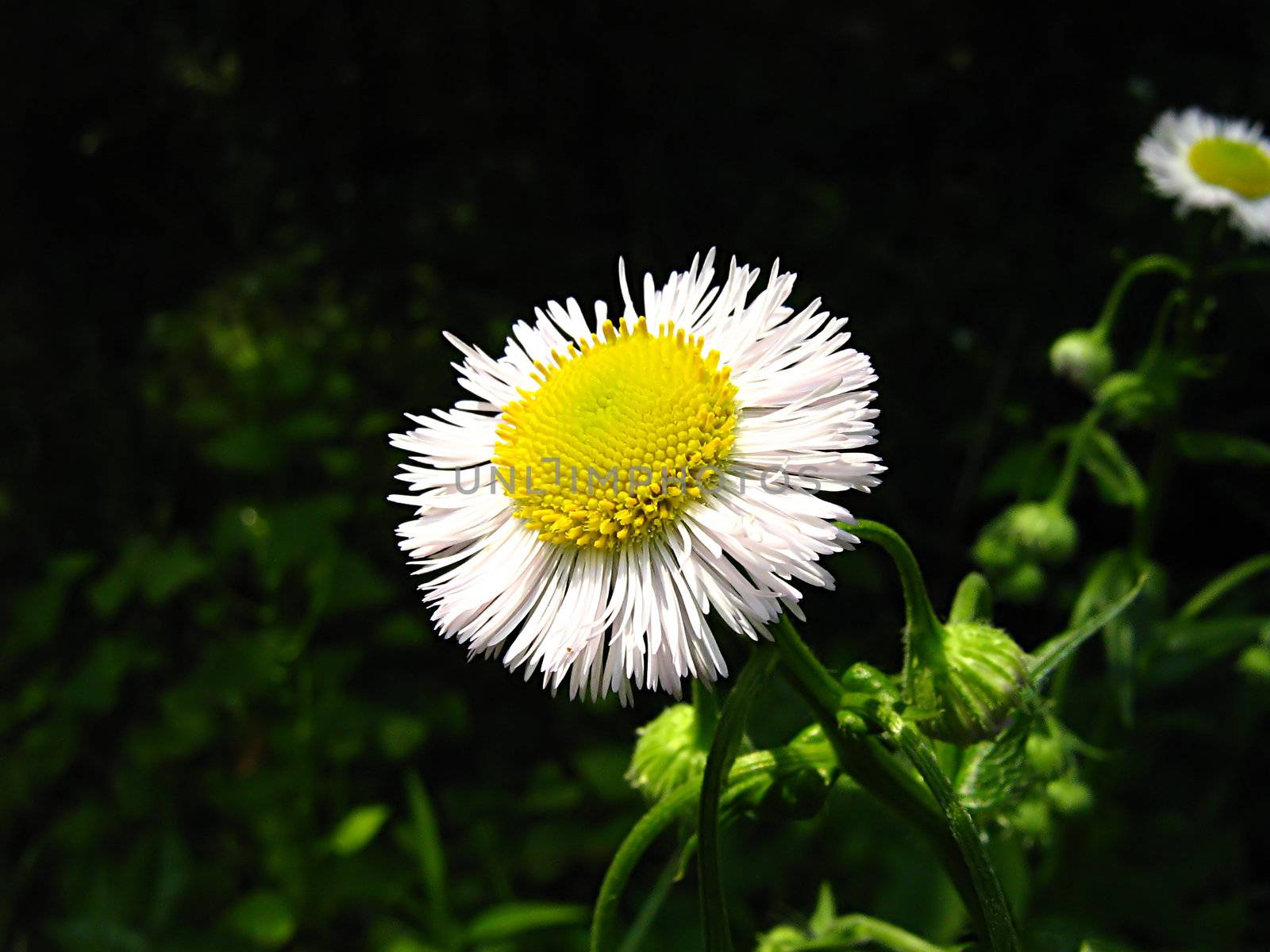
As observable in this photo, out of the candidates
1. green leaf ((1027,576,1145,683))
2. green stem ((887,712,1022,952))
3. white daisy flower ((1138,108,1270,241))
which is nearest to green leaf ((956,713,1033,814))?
green leaf ((1027,576,1145,683))

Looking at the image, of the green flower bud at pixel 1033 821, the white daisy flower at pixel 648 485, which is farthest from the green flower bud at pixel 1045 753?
the white daisy flower at pixel 648 485

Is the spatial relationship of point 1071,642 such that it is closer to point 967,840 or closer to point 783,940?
point 967,840

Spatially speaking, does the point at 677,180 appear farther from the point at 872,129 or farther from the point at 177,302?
the point at 177,302

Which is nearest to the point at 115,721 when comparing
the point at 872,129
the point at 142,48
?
the point at 142,48

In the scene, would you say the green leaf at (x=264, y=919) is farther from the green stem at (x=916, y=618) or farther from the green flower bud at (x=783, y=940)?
the green stem at (x=916, y=618)

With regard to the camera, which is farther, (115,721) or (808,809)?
(115,721)

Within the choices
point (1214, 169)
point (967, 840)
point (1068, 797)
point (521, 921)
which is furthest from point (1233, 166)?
point (521, 921)

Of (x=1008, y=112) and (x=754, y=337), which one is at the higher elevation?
(x=1008, y=112)

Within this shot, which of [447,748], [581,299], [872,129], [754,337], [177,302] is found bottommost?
[754,337]
